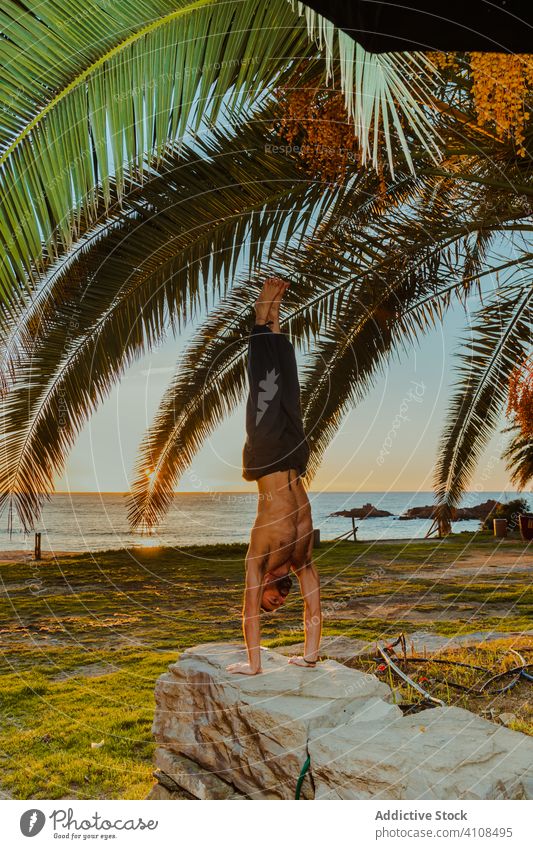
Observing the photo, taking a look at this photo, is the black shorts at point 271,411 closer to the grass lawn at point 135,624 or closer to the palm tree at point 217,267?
the palm tree at point 217,267

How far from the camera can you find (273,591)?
368cm

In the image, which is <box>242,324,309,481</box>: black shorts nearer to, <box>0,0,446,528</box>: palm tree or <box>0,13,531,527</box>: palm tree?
<box>0,0,446,528</box>: palm tree

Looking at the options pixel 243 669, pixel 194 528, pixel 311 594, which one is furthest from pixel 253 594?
pixel 194 528

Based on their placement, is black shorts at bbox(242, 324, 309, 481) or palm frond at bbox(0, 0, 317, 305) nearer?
palm frond at bbox(0, 0, 317, 305)

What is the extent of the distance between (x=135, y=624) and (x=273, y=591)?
27.7 feet

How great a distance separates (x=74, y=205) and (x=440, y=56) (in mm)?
2064

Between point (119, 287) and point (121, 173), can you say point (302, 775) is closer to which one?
point (121, 173)

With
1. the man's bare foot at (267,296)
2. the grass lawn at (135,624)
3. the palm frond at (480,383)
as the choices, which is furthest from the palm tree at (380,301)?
the grass lawn at (135,624)

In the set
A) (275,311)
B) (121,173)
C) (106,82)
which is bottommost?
(275,311)

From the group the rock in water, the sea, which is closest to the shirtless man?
the rock in water

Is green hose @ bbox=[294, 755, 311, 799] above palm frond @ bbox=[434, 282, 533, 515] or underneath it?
underneath

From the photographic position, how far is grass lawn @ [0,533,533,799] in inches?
212

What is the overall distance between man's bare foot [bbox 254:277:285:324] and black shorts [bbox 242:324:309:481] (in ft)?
0.19

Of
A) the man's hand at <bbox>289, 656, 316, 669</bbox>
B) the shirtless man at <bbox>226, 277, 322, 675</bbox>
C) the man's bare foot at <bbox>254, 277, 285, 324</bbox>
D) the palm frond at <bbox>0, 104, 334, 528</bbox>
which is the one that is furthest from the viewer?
the palm frond at <bbox>0, 104, 334, 528</bbox>
